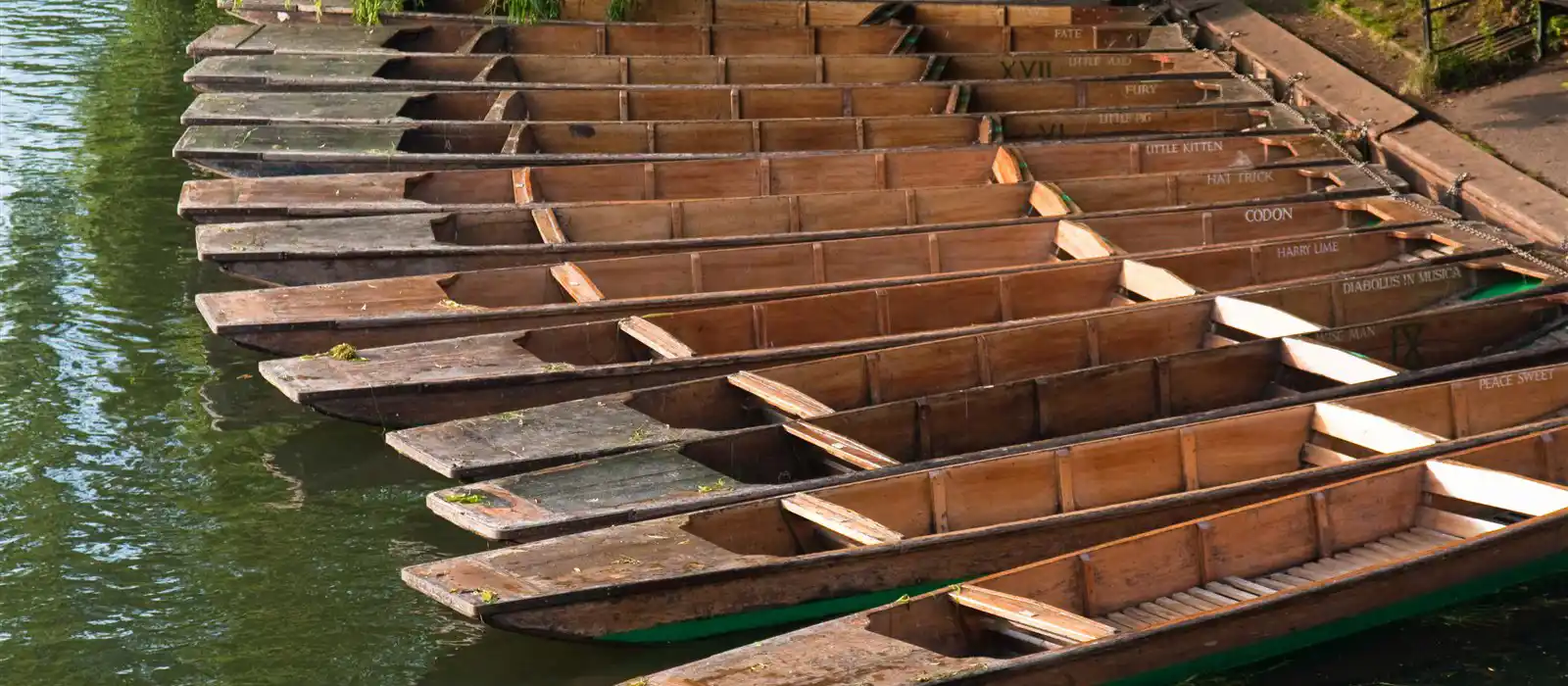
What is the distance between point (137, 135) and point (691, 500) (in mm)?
10463

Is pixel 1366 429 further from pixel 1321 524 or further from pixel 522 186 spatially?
pixel 522 186

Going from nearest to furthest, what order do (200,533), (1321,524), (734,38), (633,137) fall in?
(1321,524) → (200,533) → (633,137) → (734,38)

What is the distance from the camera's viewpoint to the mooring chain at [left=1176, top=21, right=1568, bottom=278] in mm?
11425

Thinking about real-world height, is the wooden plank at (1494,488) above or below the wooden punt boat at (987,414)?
below

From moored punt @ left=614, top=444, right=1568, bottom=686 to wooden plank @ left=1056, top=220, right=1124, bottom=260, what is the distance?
3344mm

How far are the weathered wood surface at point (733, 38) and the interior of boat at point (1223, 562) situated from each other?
8.72 meters

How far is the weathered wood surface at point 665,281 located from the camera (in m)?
10.1

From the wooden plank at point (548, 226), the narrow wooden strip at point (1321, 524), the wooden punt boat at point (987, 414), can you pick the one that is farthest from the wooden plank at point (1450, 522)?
the wooden plank at point (548, 226)

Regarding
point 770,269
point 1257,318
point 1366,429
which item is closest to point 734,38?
point 770,269

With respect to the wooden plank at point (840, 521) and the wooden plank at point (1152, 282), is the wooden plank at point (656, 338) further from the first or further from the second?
the wooden plank at point (1152, 282)

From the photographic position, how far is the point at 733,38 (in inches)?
656

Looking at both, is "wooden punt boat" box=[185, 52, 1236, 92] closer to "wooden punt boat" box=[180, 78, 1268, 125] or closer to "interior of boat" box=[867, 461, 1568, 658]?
"wooden punt boat" box=[180, 78, 1268, 125]

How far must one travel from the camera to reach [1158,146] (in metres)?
13.6

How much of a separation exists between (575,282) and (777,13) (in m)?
7.77
